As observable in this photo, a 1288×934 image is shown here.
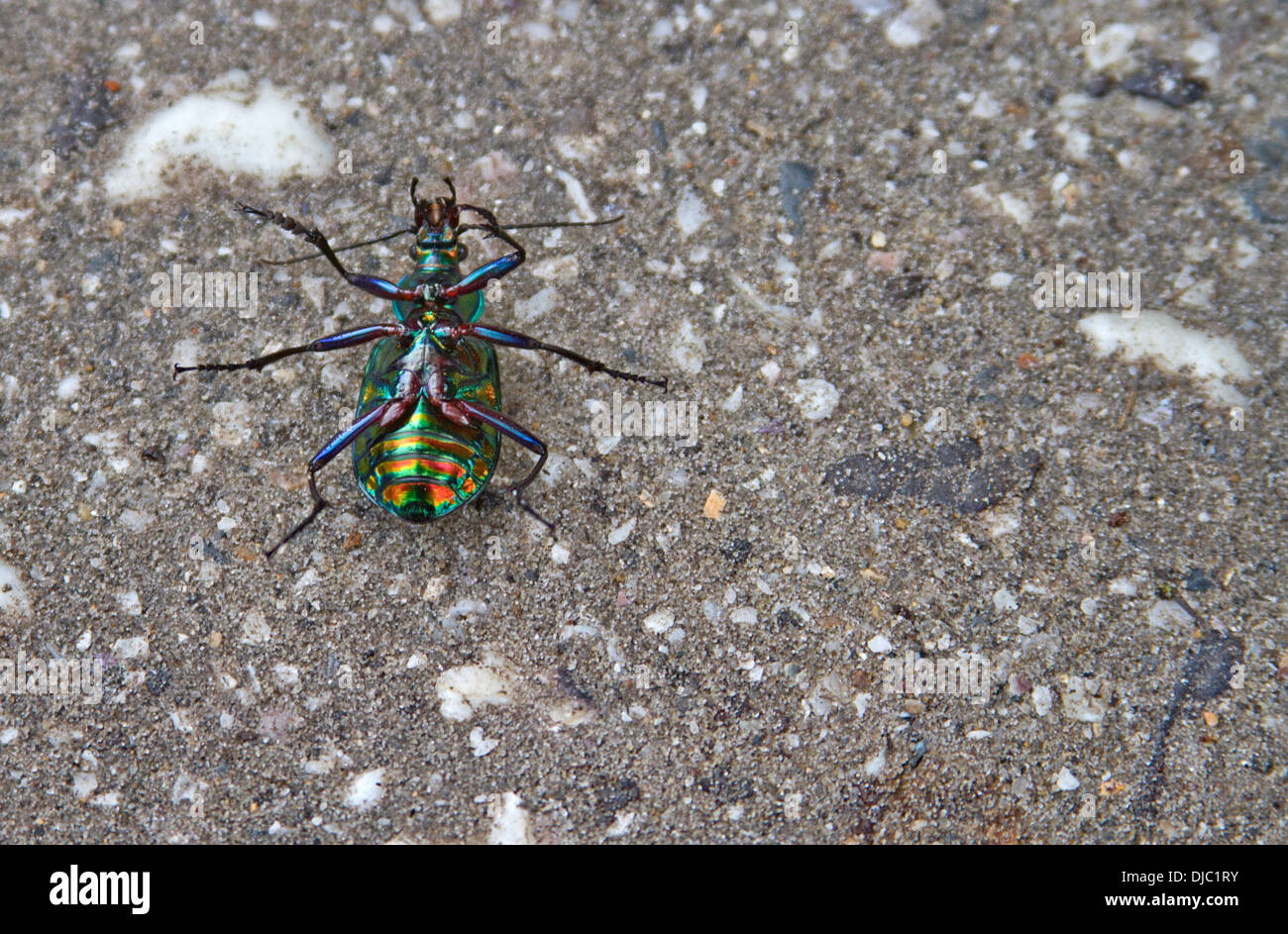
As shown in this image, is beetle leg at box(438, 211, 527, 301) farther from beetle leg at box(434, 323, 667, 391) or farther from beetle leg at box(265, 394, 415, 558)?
beetle leg at box(265, 394, 415, 558)

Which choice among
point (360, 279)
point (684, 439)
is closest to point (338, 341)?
point (360, 279)

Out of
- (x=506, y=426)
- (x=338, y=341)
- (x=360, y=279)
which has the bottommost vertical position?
(x=506, y=426)

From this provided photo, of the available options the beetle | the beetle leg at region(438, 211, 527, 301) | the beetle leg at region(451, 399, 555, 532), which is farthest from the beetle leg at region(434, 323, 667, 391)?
the beetle leg at region(451, 399, 555, 532)

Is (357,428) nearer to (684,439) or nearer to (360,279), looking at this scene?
(360,279)

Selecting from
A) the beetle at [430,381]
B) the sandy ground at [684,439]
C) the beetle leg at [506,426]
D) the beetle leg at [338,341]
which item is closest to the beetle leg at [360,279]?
the beetle at [430,381]

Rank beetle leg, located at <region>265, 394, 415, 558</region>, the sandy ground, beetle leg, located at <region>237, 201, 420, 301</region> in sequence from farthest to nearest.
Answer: beetle leg, located at <region>237, 201, 420, 301</region> → the sandy ground → beetle leg, located at <region>265, 394, 415, 558</region>
